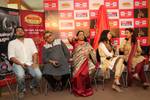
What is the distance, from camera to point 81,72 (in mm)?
4984

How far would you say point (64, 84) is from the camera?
17.6 feet

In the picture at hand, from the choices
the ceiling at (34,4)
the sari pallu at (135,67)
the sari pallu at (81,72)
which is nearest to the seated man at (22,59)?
the sari pallu at (81,72)

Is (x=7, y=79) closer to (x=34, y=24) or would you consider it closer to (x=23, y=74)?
(x=23, y=74)

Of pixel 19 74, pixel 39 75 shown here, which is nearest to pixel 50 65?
pixel 39 75

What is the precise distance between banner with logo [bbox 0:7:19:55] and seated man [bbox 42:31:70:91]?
0.66 meters

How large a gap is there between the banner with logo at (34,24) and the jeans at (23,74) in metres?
1.10

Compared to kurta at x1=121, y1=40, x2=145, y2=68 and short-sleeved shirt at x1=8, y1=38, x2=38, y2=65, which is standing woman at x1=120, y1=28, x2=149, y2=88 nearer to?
kurta at x1=121, y1=40, x2=145, y2=68

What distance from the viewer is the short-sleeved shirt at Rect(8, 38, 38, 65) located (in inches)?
189

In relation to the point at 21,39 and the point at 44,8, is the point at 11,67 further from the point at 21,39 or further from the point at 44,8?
the point at 44,8

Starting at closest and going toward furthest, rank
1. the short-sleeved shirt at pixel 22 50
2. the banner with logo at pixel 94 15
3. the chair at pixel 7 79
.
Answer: the chair at pixel 7 79, the short-sleeved shirt at pixel 22 50, the banner with logo at pixel 94 15

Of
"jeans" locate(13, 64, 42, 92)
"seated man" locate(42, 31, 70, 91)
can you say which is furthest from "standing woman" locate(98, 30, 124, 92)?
"jeans" locate(13, 64, 42, 92)

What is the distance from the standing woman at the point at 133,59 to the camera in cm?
525

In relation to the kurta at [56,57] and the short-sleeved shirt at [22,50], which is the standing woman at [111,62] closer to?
the kurta at [56,57]

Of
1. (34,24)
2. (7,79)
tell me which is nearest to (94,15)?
(34,24)
